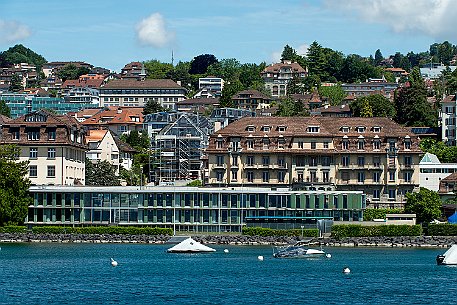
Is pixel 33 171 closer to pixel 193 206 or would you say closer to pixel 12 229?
pixel 12 229

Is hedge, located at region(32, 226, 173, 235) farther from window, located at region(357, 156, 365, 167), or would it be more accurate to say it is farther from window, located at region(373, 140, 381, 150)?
window, located at region(373, 140, 381, 150)

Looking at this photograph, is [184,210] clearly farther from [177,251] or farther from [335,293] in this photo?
[335,293]

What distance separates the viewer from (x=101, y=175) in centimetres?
14400

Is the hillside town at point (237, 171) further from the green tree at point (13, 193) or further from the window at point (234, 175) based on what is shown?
the green tree at point (13, 193)

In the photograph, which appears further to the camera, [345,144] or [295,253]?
[345,144]

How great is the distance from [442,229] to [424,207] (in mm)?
6864

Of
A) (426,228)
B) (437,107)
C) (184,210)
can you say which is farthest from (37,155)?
(437,107)

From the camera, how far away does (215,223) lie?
113 m

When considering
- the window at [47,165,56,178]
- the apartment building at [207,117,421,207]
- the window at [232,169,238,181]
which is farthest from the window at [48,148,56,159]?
the window at [232,169,238,181]

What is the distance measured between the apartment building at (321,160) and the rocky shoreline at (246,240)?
17564 millimetres

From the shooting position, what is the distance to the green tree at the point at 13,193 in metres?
109

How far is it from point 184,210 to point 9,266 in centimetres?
3443

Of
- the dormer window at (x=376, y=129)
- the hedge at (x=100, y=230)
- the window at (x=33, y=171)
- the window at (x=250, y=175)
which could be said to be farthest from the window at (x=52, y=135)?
the dormer window at (x=376, y=129)

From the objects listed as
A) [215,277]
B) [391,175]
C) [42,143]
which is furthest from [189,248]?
[391,175]
